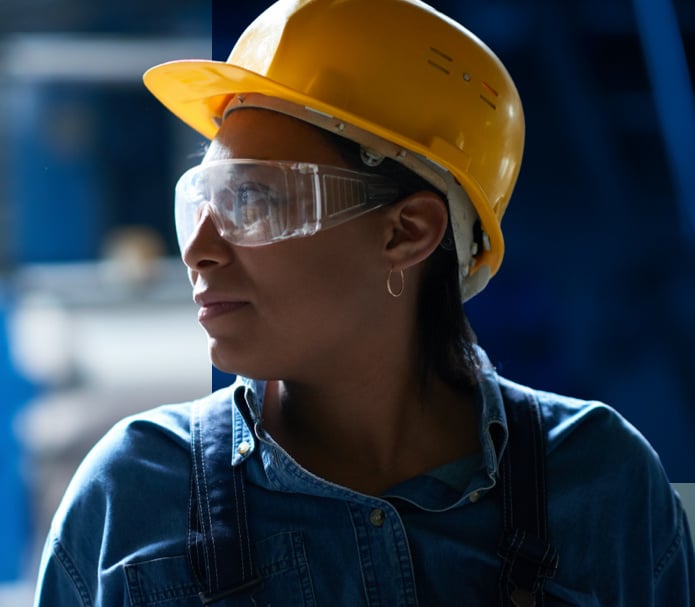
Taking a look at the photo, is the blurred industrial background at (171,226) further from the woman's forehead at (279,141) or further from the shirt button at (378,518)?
the shirt button at (378,518)

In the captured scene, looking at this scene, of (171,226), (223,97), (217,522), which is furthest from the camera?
(171,226)

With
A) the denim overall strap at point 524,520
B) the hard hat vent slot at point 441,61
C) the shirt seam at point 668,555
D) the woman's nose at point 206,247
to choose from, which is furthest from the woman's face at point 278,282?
the shirt seam at point 668,555

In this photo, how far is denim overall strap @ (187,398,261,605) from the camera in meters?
1.48

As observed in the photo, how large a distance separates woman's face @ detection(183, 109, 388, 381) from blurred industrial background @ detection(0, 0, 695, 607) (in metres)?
0.54

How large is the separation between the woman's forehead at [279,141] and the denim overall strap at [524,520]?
1.88 ft

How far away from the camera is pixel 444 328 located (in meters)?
1.81

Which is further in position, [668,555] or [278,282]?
[668,555]

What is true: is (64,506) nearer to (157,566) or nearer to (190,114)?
(157,566)

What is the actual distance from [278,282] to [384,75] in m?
0.38

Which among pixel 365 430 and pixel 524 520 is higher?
pixel 365 430

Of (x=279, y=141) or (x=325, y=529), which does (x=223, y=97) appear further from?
(x=325, y=529)

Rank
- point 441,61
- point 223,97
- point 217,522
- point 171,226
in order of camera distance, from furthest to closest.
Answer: point 171,226 < point 223,97 < point 441,61 < point 217,522

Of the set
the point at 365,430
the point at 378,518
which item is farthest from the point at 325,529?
the point at 365,430

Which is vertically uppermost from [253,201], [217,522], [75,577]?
[253,201]
